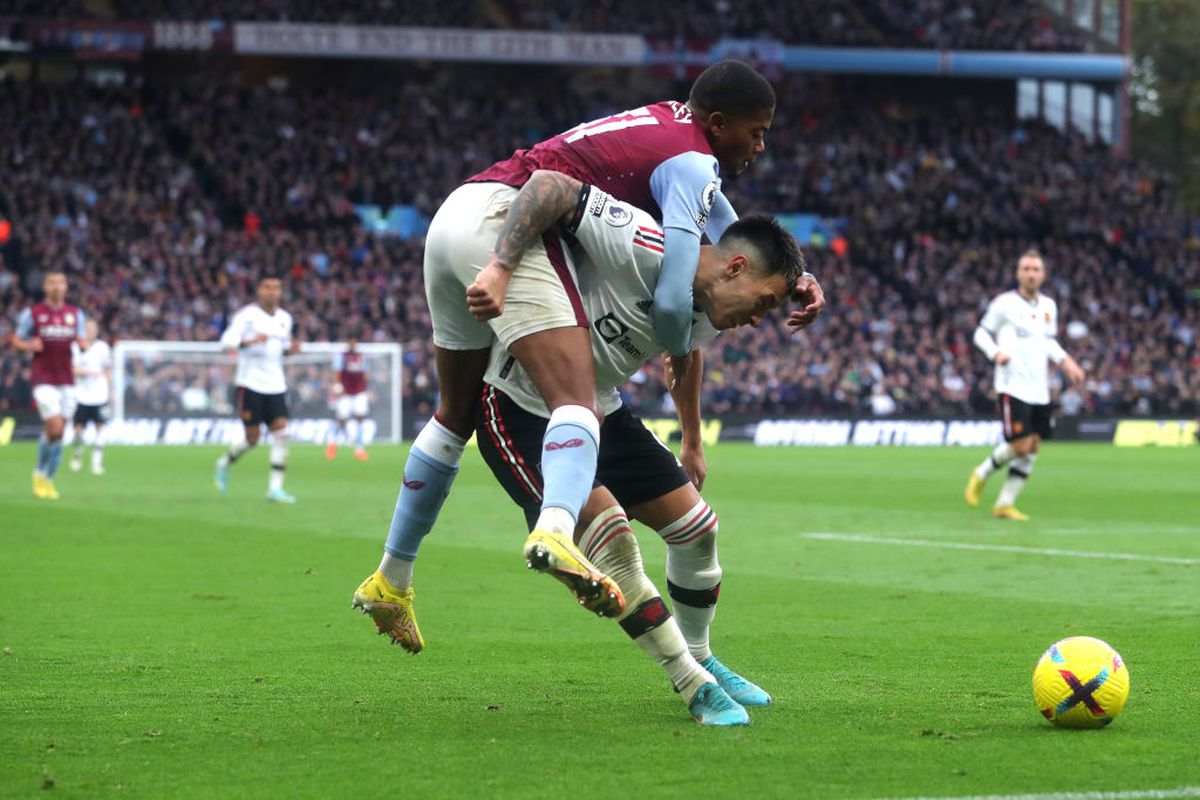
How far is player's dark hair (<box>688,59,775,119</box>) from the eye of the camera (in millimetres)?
5656

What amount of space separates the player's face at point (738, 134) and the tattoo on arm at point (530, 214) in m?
0.65

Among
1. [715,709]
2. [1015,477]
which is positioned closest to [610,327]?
[715,709]

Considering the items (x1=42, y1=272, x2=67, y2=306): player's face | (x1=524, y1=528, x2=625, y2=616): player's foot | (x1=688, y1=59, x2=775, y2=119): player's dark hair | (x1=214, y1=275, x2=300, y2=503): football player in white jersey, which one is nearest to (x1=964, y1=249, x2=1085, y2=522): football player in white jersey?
(x1=214, y1=275, x2=300, y2=503): football player in white jersey

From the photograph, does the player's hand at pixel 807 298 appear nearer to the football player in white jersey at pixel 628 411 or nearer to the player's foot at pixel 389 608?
the football player in white jersey at pixel 628 411

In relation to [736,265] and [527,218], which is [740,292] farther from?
[527,218]

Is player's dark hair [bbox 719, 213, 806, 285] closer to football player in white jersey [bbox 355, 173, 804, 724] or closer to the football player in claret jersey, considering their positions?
football player in white jersey [bbox 355, 173, 804, 724]

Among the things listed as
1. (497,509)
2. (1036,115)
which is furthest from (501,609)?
(1036,115)

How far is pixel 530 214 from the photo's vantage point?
17.4 feet

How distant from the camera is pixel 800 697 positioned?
6.02 m

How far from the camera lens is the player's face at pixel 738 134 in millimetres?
5719

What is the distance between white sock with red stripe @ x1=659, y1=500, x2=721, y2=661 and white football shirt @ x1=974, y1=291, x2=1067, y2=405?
35.4ft

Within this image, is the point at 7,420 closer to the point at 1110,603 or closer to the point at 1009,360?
the point at 1009,360

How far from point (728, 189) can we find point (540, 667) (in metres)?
40.3

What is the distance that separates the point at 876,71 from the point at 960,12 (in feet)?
13.0
